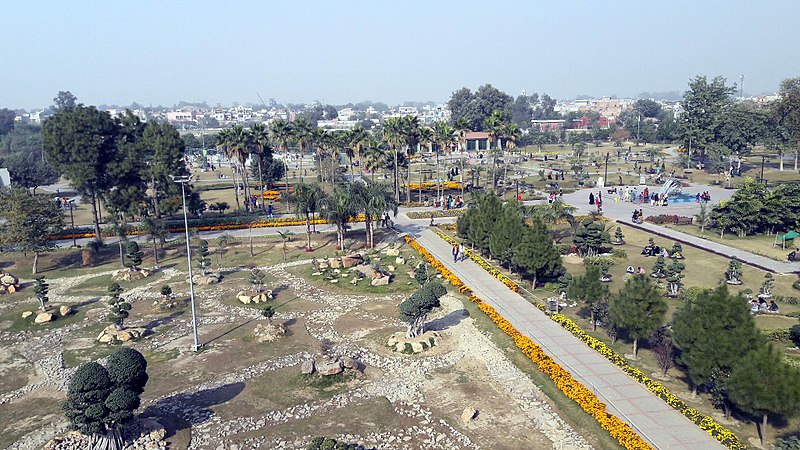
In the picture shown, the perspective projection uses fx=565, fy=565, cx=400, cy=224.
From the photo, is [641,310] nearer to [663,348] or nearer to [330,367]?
[663,348]

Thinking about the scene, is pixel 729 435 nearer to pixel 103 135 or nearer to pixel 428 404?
pixel 428 404

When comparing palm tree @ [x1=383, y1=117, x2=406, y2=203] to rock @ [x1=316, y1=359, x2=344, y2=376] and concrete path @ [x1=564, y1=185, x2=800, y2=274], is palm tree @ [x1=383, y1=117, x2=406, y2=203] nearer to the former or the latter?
concrete path @ [x1=564, y1=185, x2=800, y2=274]

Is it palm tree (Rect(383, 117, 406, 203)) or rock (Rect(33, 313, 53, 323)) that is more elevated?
palm tree (Rect(383, 117, 406, 203))

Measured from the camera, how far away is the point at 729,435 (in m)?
21.0

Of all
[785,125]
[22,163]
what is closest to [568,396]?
[785,125]

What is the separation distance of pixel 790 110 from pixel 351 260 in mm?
75133

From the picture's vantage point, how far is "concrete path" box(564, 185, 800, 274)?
4300cm

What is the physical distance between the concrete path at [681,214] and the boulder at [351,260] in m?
28.3

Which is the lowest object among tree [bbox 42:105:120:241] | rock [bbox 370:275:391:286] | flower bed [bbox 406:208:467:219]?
rock [bbox 370:275:391:286]

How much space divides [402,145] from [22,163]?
64.3m

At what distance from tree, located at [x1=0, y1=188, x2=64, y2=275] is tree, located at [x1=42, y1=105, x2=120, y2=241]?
5694 millimetres

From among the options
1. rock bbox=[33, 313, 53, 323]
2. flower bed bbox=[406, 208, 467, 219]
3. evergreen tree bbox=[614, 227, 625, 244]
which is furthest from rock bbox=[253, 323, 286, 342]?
flower bed bbox=[406, 208, 467, 219]

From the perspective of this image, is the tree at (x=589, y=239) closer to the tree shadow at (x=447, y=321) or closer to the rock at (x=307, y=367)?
the tree shadow at (x=447, y=321)

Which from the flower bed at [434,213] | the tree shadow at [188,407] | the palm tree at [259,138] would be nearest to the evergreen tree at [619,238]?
the flower bed at [434,213]
